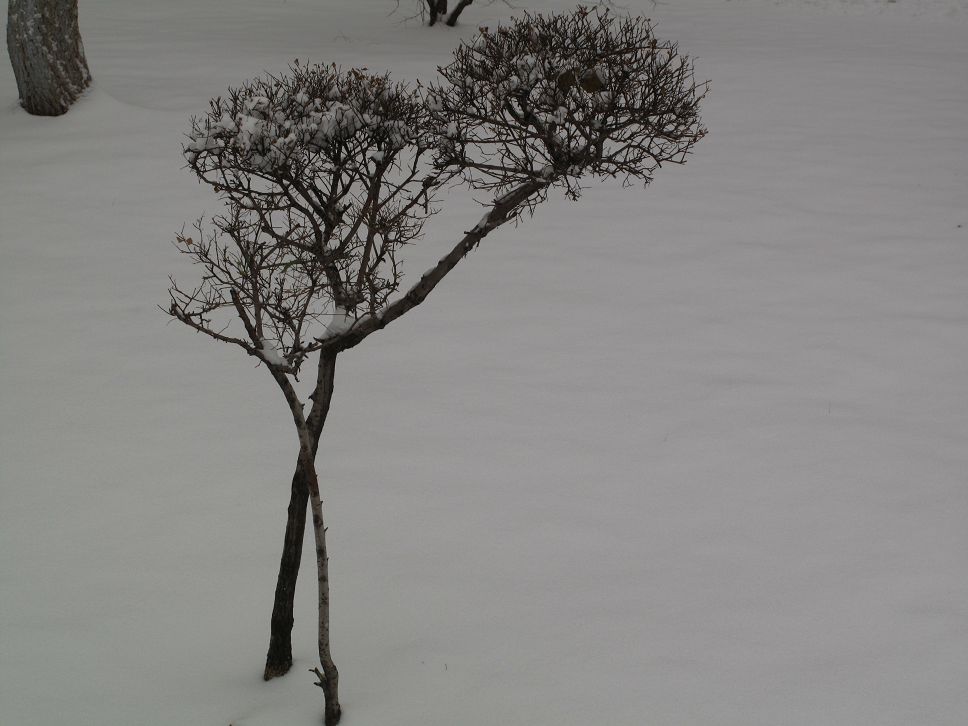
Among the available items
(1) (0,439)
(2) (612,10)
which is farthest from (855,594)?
(2) (612,10)

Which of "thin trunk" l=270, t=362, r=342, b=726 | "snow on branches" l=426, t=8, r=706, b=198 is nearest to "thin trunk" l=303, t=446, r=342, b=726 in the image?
"thin trunk" l=270, t=362, r=342, b=726

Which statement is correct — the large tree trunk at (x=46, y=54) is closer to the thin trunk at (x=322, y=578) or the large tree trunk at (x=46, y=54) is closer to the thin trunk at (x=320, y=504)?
the thin trunk at (x=320, y=504)

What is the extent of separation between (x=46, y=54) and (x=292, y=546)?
8.30 metres

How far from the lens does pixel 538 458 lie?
24.4ft

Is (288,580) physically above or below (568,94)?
below

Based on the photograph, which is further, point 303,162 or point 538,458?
point 538,458

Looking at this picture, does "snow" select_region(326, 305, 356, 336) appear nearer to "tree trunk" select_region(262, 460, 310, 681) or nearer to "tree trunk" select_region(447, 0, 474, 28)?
"tree trunk" select_region(262, 460, 310, 681)

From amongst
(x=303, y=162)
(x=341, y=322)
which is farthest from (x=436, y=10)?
(x=303, y=162)

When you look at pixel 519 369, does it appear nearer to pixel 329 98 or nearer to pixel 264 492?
pixel 264 492

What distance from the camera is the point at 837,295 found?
9664mm

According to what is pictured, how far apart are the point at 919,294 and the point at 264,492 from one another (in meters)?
6.85

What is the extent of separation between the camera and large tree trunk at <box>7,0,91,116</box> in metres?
10.5

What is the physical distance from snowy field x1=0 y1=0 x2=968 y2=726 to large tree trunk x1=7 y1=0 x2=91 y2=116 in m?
0.28

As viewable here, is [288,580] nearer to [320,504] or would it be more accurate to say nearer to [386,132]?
[320,504]
